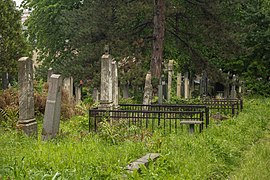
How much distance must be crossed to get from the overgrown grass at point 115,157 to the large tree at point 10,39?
17.6 m

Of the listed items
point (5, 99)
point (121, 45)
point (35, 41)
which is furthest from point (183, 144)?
point (35, 41)

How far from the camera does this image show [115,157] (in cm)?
798

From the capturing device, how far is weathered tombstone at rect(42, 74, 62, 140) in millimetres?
10977

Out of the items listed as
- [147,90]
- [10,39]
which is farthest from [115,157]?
[10,39]

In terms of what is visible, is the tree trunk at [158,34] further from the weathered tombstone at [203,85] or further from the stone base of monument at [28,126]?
the stone base of monument at [28,126]

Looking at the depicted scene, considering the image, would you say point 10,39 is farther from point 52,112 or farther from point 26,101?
point 52,112

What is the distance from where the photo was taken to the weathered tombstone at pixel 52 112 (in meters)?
11.0

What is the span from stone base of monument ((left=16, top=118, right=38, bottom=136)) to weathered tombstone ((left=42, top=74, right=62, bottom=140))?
1.76ft

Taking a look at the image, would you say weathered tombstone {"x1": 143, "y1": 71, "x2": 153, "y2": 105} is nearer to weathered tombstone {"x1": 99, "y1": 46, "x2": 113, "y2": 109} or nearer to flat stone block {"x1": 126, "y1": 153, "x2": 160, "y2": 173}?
weathered tombstone {"x1": 99, "y1": 46, "x2": 113, "y2": 109}

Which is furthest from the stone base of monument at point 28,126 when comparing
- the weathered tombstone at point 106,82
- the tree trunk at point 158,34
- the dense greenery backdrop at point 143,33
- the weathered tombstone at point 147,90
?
the tree trunk at point 158,34

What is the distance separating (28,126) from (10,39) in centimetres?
1972

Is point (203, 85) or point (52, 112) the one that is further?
point (203, 85)

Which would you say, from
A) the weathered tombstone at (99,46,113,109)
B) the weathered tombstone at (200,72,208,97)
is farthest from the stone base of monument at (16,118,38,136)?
the weathered tombstone at (200,72,208,97)

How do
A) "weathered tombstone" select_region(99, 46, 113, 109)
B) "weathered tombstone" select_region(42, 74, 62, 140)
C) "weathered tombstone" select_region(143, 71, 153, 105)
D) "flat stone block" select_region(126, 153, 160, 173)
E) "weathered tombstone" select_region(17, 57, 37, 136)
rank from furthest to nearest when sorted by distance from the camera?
1. "weathered tombstone" select_region(143, 71, 153, 105)
2. "weathered tombstone" select_region(99, 46, 113, 109)
3. "weathered tombstone" select_region(17, 57, 37, 136)
4. "weathered tombstone" select_region(42, 74, 62, 140)
5. "flat stone block" select_region(126, 153, 160, 173)
